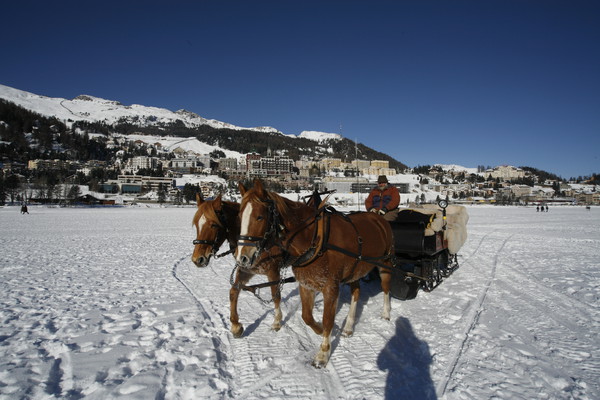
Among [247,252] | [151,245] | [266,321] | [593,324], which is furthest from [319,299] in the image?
[151,245]

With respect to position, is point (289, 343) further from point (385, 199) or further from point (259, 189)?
point (385, 199)

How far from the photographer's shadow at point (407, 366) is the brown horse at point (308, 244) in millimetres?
764

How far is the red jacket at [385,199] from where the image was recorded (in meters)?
6.91

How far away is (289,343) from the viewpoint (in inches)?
171

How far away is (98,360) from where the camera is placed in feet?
12.4

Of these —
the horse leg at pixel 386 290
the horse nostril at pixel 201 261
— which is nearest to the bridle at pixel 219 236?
the horse nostril at pixel 201 261

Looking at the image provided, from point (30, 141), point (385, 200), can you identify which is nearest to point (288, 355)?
point (385, 200)

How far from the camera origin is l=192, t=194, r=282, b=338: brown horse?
3985 mm

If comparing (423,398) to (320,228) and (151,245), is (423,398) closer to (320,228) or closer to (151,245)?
(320,228)

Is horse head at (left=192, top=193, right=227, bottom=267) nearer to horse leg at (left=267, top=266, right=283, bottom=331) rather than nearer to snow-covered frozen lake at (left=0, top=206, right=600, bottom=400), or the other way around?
horse leg at (left=267, top=266, right=283, bottom=331)

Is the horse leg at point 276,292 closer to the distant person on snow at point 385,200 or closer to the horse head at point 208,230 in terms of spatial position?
the horse head at point 208,230

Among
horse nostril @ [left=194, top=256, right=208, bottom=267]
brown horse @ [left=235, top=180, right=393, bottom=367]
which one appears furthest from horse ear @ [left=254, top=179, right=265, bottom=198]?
horse nostril @ [left=194, top=256, right=208, bottom=267]

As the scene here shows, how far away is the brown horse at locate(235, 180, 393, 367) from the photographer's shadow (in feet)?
2.51

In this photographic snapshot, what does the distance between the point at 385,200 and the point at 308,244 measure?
3848 millimetres
